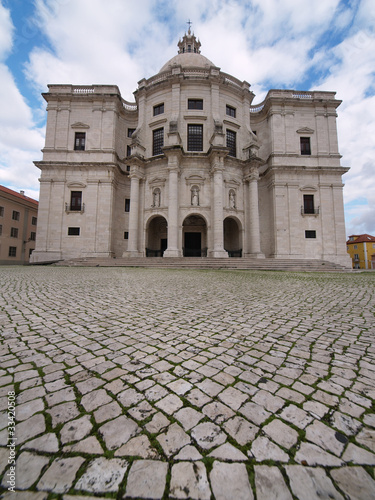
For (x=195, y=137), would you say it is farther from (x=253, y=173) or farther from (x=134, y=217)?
(x=134, y=217)

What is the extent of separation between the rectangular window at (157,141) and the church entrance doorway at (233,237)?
→ 1027 cm

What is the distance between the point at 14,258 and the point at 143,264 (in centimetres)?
2323

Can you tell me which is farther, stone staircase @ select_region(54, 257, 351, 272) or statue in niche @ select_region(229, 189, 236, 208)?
statue in niche @ select_region(229, 189, 236, 208)

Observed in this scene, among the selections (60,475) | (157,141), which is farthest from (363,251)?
(60,475)

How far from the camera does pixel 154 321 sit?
3217 mm

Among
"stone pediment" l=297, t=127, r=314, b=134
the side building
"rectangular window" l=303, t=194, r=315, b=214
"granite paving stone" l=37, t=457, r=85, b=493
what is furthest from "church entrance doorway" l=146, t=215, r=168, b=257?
the side building

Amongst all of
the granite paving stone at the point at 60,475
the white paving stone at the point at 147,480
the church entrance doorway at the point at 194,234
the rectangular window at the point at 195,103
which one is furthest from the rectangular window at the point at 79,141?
the white paving stone at the point at 147,480

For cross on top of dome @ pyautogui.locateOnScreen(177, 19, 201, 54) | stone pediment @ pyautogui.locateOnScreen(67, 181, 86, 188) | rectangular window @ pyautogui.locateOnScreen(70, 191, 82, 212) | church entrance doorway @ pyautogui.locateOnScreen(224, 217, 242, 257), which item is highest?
cross on top of dome @ pyautogui.locateOnScreen(177, 19, 201, 54)

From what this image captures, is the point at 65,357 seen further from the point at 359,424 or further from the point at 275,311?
the point at 275,311

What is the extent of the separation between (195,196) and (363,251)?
51766 millimetres

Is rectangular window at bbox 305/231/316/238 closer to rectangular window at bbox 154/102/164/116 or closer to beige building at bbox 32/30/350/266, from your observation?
beige building at bbox 32/30/350/266

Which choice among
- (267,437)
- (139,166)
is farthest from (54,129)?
(267,437)

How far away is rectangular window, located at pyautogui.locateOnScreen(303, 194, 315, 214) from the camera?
2194 cm

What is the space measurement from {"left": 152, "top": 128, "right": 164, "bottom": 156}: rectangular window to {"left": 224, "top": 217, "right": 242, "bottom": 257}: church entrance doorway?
1027 centimetres
